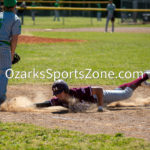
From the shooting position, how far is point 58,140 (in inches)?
191

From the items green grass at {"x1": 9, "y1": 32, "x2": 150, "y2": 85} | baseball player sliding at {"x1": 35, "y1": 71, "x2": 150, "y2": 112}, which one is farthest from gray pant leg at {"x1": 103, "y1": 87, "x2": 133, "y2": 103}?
green grass at {"x1": 9, "y1": 32, "x2": 150, "y2": 85}

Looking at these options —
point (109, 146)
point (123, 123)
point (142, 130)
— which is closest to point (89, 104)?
point (123, 123)

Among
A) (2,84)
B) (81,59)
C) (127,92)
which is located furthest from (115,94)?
(81,59)

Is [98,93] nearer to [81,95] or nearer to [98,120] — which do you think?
[81,95]

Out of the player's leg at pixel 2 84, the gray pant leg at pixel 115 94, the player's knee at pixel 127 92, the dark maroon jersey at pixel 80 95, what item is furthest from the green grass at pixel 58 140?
the player's knee at pixel 127 92

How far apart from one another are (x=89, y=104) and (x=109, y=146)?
2.42 meters

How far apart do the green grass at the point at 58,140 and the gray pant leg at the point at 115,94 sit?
2.07m

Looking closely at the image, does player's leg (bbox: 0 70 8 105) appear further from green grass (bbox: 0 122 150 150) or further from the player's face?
green grass (bbox: 0 122 150 150)

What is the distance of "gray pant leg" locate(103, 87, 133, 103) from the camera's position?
7.25 metres

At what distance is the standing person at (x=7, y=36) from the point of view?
6.85 metres

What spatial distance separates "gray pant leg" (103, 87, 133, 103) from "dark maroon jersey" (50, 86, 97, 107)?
1.00 feet

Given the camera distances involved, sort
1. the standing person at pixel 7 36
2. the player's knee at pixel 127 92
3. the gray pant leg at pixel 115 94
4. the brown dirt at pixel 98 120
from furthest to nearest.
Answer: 1. the player's knee at pixel 127 92
2. the gray pant leg at pixel 115 94
3. the standing person at pixel 7 36
4. the brown dirt at pixel 98 120

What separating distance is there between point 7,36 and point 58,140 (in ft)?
9.07

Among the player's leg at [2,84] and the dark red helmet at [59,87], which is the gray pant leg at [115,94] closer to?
the dark red helmet at [59,87]
